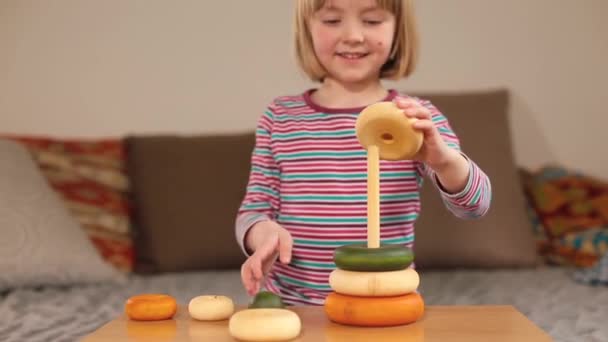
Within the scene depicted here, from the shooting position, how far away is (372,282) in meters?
0.73

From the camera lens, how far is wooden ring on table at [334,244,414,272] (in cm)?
74

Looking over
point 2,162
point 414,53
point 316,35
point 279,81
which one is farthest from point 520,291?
point 2,162

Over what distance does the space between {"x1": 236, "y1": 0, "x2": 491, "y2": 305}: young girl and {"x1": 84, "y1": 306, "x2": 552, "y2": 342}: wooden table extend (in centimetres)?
27

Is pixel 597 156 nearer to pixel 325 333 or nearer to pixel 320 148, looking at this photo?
pixel 320 148

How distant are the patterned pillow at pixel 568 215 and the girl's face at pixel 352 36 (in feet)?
3.15

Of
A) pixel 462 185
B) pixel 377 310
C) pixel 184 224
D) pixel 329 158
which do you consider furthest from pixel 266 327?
pixel 184 224

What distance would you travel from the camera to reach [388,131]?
0.75 m

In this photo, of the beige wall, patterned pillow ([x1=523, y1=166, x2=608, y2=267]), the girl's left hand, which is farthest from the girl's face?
the beige wall

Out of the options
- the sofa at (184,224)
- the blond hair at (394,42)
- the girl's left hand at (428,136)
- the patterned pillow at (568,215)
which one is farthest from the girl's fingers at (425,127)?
the patterned pillow at (568,215)

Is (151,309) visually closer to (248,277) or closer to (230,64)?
(248,277)

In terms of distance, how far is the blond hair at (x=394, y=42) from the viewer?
3.65 ft

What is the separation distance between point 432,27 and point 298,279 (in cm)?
127

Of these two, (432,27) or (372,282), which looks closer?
(372,282)

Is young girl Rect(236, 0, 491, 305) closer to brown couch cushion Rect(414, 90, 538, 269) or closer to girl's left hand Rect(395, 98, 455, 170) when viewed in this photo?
girl's left hand Rect(395, 98, 455, 170)
